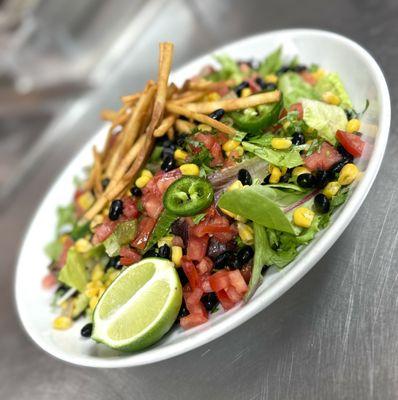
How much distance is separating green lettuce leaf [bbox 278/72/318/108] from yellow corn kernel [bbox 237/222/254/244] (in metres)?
0.81

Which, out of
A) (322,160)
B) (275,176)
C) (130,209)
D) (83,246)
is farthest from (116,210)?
(322,160)

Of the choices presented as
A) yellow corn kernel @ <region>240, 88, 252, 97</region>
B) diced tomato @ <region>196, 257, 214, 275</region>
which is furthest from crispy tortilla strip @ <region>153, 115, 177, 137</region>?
diced tomato @ <region>196, 257, 214, 275</region>

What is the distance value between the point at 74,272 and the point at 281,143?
128cm

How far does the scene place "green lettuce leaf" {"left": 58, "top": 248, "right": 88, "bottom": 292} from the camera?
2.55m

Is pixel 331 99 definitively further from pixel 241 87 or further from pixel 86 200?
pixel 86 200

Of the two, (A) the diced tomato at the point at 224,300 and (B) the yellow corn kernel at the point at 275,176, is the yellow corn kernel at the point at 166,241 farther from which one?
(B) the yellow corn kernel at the point at 275,176

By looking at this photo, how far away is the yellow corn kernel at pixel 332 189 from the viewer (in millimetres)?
2021

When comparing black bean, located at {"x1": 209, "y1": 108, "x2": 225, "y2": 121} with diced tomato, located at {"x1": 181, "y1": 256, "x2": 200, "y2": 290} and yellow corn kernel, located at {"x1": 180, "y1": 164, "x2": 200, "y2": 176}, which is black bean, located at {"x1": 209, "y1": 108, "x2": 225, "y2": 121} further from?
diced tomato, located at {"x1": 181, "y1": 256, "x2": 200, "y2": 290}

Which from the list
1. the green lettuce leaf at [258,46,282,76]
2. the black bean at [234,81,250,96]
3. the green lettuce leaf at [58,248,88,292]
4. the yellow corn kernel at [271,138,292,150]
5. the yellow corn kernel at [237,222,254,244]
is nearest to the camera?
the yellow corn kernel at [237,222,254,244]

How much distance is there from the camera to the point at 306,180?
207 cm

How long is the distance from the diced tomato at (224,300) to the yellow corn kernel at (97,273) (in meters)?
0.77

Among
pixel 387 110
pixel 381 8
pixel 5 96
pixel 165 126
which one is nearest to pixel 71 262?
pixel 165 126

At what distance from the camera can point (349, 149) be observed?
2.13m

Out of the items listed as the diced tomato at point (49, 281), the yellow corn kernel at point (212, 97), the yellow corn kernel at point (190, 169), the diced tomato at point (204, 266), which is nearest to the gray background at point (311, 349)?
the diced tomato at point (204, 266)
